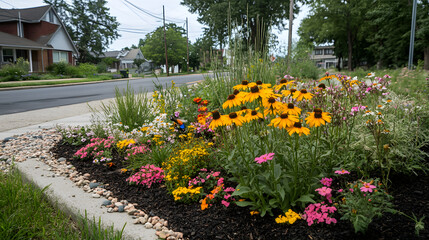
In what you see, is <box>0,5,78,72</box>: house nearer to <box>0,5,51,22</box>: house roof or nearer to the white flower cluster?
<box>0,5,51,22</box>: house roof

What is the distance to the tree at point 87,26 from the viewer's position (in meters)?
39.3

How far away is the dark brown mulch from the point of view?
1728mm

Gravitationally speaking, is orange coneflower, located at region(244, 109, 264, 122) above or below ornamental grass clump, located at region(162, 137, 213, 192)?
above

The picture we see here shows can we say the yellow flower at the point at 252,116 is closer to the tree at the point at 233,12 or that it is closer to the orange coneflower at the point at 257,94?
the orange coneflower at the point at 257,94

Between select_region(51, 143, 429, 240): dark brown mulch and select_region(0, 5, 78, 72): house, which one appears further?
select_region(0, 5, 78, 72): house

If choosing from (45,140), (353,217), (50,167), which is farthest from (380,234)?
(45,140)

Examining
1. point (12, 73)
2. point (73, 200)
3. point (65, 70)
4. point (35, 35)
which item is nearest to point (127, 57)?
point (35, 35)

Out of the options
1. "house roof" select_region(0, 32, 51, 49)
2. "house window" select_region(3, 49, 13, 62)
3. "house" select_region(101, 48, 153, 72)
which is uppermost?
"house" select_region(101, 48, 153, 72)

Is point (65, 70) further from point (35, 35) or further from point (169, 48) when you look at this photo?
point (169, 48)

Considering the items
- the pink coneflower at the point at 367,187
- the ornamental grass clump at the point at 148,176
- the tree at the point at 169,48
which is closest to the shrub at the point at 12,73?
the ornamental grass clump at the point at 148,176

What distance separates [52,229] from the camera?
208cm

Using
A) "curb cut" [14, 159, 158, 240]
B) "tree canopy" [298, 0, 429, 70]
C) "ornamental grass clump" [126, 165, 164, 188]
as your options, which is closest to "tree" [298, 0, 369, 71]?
"tree canopy" [298, 0, 429, 70]

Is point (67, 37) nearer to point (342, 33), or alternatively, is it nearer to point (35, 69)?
point (35, 69)

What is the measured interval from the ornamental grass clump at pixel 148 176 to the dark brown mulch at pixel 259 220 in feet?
0.25
